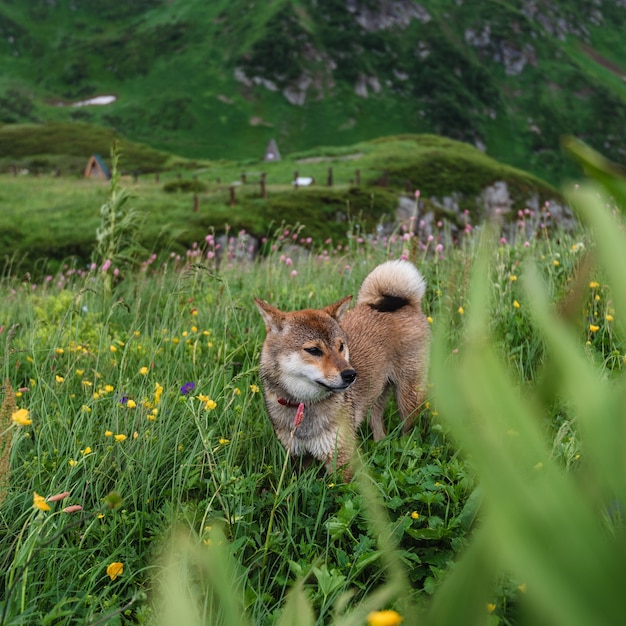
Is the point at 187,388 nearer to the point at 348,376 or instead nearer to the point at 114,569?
the point at 348,376

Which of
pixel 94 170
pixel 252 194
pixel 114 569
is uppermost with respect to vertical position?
pixel 114 569

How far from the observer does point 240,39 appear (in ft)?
370

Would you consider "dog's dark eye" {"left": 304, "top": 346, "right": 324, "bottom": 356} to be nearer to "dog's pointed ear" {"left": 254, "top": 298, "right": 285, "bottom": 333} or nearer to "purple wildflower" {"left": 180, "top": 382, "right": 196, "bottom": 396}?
"dog's pointed ear" {"left": 254, "top": 298, "right": 285, "bottom": 333}

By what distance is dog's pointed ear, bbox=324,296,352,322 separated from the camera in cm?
424

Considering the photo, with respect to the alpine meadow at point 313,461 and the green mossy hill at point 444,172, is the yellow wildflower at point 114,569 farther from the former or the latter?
the green mossy hill at point 444,172

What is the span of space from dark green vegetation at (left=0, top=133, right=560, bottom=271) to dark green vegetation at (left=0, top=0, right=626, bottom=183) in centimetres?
3386

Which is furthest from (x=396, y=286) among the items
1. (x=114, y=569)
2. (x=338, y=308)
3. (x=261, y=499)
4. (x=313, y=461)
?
(x=114, y=569)

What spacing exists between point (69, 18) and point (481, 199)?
12177 centimetres

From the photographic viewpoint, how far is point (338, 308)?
14.1 feet

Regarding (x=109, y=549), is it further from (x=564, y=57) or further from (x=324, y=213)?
(x=564, y=57)

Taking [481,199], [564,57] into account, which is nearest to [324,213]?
[481,199]

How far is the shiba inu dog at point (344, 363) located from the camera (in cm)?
368

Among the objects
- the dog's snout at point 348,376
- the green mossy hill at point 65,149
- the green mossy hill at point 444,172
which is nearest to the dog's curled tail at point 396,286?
the dog's snout at point 348,376

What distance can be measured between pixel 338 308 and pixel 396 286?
2.89 feet
